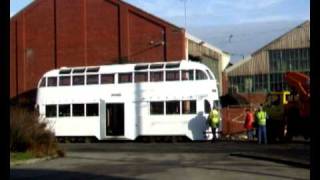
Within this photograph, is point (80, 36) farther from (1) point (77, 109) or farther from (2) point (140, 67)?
(2) point (140, 67)

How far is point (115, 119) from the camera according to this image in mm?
39500

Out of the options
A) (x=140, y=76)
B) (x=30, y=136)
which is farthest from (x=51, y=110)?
(x=30, y=136)

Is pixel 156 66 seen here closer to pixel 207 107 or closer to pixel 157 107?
pixel 157 107

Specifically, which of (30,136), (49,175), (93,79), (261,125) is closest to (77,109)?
(93,79)

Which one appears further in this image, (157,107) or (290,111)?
(157,107)

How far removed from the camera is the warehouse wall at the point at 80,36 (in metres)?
53.3

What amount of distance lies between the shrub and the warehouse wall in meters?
28.0

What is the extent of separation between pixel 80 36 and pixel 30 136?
32.4m

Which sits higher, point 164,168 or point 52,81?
point 52,81

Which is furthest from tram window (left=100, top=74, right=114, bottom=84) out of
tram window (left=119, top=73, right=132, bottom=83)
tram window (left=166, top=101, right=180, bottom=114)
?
tram window (left=166, top=101, right=180, bottom=114)

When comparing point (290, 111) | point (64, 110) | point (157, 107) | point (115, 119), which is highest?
point (157, 107)

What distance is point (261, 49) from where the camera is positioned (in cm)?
7944

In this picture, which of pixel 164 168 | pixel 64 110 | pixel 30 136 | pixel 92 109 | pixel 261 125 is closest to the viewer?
pixel 164 168

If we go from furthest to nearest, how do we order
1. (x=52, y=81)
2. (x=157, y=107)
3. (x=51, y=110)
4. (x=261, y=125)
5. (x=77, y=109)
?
(x=52, y=81) → (x=51, y=110) → (x=77, y=109) → (x=157, y=107) → (x=261, y=125)
